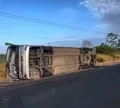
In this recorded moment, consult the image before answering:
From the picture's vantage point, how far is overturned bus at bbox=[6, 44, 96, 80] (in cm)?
2567

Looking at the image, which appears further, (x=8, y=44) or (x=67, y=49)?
(x=67, y=49)

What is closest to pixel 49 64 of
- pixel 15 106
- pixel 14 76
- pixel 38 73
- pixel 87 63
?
pixel 38 73

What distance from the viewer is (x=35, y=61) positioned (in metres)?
27.3

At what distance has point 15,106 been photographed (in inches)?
431

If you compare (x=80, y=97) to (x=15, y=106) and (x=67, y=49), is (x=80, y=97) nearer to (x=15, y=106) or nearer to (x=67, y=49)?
(x=15, y=106)

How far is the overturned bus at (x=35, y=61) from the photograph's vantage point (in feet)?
84.2

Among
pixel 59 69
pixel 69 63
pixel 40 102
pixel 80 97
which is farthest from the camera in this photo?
pixel 69 63

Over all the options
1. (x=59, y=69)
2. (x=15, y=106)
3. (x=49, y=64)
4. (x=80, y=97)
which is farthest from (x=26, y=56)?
(x=15, y=106)

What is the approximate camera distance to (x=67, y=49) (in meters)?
34.3

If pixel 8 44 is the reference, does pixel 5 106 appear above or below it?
below

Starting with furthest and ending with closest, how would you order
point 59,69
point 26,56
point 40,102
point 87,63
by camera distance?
point 87,63 < point 59,69 < point 26,56 < point 40,102

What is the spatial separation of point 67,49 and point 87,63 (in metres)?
7.36

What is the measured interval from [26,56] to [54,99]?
43.3ft

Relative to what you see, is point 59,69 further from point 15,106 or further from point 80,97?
point 15,106
